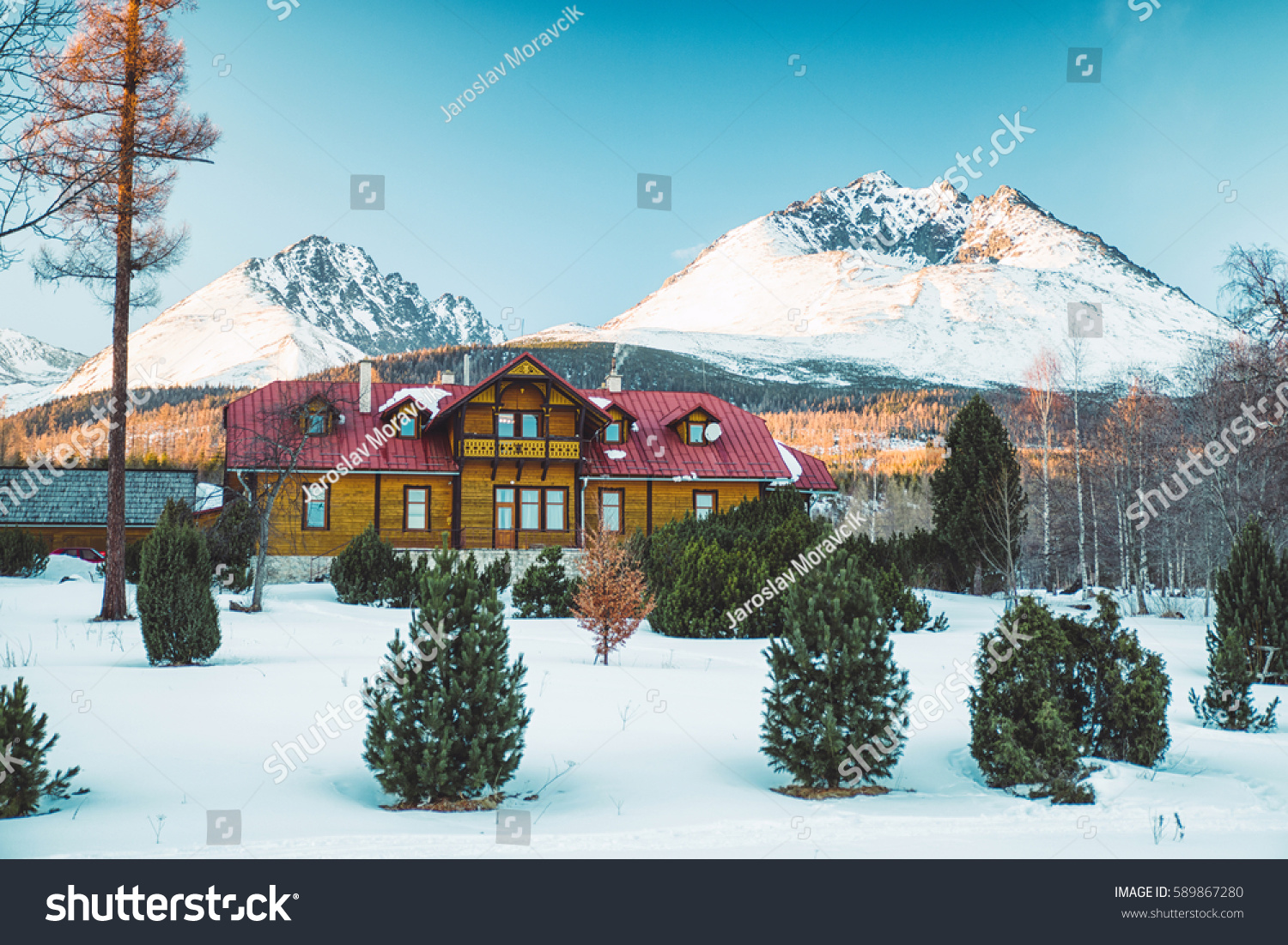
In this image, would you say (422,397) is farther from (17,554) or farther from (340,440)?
(17,554)

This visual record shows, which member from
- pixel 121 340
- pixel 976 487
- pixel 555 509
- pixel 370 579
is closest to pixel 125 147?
pixel 121 340

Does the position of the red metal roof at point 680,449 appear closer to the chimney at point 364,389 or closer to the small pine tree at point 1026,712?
the chimney at point 364,389

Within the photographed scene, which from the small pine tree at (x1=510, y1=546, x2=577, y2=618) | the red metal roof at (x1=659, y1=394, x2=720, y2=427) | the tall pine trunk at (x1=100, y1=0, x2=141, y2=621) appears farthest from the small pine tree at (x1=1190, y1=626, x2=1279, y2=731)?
the red metal roof at (x1=659, y1=394, x2=720, y2=427)

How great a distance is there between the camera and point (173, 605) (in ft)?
41.3

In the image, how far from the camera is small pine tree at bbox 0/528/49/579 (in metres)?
27.3

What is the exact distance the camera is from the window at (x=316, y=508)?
97.7 feet

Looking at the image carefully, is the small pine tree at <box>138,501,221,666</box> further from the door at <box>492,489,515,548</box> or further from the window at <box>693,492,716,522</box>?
the window at <box>693,492,716,522</box>

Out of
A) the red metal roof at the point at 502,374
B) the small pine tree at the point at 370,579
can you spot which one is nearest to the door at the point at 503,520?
the red metal roof at the point at 502,374

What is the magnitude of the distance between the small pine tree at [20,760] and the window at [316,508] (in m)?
24.0

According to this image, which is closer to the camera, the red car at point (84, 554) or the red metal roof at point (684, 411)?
the red metal roof at point (684, 411)

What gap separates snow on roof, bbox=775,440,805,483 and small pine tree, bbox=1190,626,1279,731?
21.8 metres

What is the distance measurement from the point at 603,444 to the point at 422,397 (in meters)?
6.86
